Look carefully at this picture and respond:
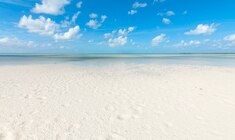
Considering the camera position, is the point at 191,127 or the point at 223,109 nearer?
the point at 191,127

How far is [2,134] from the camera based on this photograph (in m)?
3.50

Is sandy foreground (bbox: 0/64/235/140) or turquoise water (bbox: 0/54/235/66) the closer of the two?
sandy foreground (bbox: 0/64/235/140)

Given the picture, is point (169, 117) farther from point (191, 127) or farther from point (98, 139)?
point (98, 139)

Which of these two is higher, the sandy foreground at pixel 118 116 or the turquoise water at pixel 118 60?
the sandy foreground at pixel 118 116

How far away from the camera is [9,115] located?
4547mm

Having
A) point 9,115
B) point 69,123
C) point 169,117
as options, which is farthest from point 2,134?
point 169,117

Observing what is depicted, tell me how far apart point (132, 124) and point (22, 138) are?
2.68 meters

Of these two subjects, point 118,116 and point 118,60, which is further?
point 118,60

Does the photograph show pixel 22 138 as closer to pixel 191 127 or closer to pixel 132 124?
pixel 132 124

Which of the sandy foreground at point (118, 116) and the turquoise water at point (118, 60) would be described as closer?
the sandy foreground at point (118, 116)

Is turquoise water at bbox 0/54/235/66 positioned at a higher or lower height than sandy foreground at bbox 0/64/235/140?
lower

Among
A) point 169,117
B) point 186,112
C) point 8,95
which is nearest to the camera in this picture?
point 169,117

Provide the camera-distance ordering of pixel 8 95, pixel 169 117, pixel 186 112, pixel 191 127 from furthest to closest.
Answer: pixel 8 95 < pixel 186 112 < pixel 169 117 < pixel 191 127

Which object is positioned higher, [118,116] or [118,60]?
[118,116]
